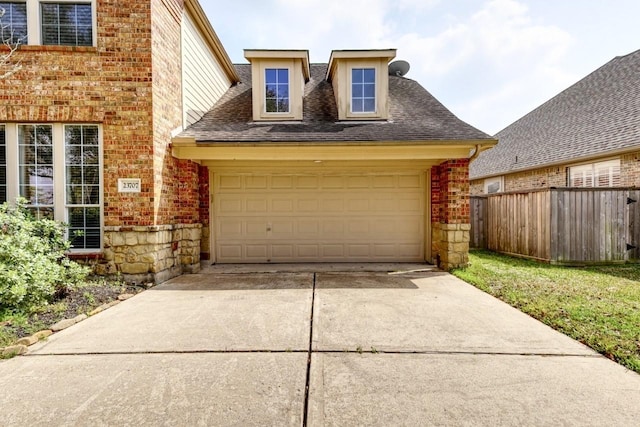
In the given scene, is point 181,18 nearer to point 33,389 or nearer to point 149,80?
point 149,80

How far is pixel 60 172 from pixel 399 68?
9492 mm

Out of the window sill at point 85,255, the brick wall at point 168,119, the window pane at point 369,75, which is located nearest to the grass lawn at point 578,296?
the window pane at point 369,75

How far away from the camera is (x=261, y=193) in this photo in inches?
308

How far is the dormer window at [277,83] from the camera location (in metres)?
7.56

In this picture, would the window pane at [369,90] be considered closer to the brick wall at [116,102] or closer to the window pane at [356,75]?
the window pane at [356,75]

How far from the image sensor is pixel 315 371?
2650mm

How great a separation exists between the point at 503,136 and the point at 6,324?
19696 millimetres

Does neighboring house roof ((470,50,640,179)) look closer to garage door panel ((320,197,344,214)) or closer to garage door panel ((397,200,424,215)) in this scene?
garage door panel ((397,200,424,215))

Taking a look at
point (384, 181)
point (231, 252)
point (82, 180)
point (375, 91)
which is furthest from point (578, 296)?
point (82, 180)

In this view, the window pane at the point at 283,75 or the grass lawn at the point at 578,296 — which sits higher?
the window pane at the point at 283,75

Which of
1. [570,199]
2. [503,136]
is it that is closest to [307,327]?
[570,199]

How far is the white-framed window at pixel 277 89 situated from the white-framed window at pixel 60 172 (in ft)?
12.3

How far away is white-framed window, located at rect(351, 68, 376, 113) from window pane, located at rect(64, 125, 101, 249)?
557 cm

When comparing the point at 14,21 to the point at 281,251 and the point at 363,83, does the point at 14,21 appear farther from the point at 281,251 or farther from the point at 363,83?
the point at 363,83
